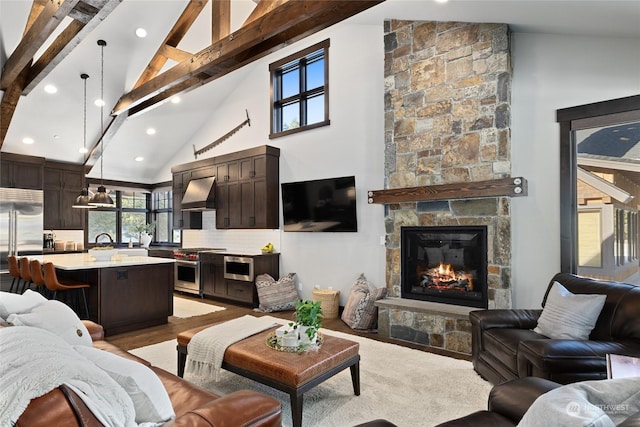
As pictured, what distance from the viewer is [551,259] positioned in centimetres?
384

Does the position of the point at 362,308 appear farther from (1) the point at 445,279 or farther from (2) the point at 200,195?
(2) the point at 200,195

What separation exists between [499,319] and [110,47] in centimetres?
669

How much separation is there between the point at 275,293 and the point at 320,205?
5.32 ft

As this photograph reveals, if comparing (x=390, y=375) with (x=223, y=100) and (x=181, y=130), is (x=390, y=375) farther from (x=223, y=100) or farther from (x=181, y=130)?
(x=181, y=130)

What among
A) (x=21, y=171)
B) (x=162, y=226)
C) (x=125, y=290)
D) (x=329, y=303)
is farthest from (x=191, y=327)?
(x=21, y=171)

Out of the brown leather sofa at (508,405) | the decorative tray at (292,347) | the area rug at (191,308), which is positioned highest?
the brown leather sofa at (508,405)

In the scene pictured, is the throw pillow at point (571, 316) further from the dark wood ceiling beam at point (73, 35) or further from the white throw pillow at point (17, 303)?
the dark wood ceiling beam at point (73, 35)

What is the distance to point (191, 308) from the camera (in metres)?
5.94

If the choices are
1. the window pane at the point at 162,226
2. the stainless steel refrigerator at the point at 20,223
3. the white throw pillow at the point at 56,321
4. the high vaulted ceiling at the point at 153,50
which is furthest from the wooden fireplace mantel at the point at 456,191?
the stainless steel refrigerator at the point at 20,223

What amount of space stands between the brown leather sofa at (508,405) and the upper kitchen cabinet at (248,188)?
16.1ft

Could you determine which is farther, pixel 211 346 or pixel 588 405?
pixel 211 346

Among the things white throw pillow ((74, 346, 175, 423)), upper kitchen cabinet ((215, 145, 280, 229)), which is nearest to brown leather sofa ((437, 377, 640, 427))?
white throw pillow ((74, 346, 175, 423))

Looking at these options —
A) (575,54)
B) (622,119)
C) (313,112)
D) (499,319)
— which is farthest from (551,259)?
(313,112)

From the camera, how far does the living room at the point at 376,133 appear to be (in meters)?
3.66
